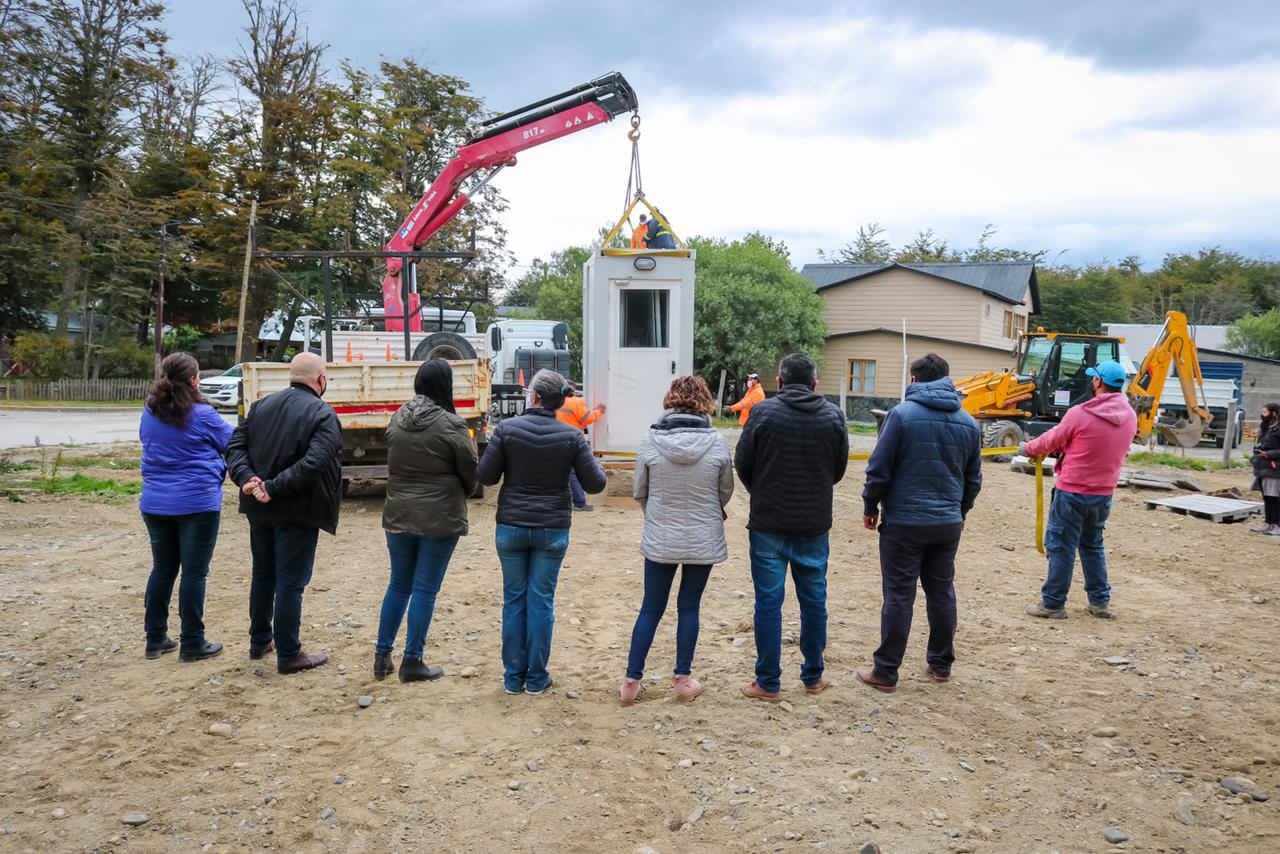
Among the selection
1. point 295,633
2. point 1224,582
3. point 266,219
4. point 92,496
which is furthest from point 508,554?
point 266,219

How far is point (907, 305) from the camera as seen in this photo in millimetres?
31062

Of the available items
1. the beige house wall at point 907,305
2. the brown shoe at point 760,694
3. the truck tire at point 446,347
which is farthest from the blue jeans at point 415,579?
the beige house wall at point 907,305

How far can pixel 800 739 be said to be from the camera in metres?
4.18

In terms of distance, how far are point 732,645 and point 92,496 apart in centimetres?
893

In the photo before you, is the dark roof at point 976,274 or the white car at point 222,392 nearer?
the white car at point 222,392

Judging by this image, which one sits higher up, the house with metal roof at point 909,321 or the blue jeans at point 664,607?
the house with metal roof at point 909,321

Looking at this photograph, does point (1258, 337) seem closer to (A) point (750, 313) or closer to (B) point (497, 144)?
(A) point (750, 313)

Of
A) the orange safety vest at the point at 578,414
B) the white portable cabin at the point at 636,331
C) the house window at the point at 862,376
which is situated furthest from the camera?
the house window at the point at 862,376

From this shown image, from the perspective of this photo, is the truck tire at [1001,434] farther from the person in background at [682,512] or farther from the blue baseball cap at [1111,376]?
the person in background at [682,512]

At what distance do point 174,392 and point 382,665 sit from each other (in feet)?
6.23

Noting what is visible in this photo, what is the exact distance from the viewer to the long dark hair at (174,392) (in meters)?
4.94

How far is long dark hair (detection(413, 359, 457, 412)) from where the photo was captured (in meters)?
4.75

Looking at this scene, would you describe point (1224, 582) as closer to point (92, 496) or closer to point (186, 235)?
point (92, 496)

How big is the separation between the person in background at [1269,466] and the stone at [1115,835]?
25.2 feet
